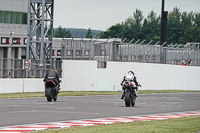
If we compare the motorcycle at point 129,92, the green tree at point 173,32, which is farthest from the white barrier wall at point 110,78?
the green tree at point 173,32

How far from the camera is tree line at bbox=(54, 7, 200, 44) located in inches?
6191

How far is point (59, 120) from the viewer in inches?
621

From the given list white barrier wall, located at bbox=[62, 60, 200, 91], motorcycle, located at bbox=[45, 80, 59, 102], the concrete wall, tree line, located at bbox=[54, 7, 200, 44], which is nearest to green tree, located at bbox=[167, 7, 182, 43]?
tree line, located at bbox=[54, 7, 200, 44]

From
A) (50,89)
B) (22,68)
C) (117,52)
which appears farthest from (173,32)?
(50,89)

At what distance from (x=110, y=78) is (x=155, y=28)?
137910 mm

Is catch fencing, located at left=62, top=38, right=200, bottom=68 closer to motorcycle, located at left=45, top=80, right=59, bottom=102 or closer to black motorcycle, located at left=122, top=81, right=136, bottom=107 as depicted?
motorcycle, located at left=45, top=80, right=59, bottom=102

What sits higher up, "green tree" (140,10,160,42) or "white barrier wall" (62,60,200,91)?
"green tree" (140,10,160,42)

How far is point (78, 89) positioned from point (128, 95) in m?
16.9

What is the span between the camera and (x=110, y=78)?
41.9 metres

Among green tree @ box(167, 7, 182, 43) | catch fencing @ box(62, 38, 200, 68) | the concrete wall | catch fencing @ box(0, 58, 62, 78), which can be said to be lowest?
the concrete wall

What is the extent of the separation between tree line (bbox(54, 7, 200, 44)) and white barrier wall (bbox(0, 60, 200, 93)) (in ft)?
342

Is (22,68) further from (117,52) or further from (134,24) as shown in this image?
(134,24)

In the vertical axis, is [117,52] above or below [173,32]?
below

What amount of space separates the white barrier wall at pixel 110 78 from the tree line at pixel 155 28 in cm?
10426
